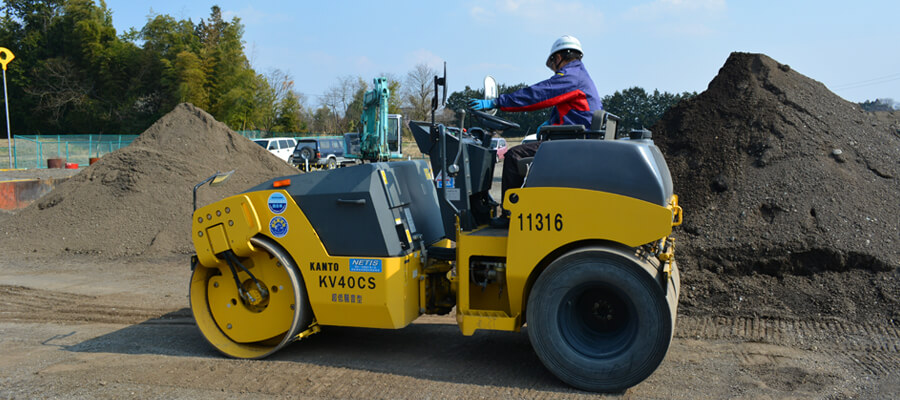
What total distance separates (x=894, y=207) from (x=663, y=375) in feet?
16.5

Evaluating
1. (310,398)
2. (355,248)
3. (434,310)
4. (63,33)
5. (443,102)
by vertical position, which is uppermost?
(63,33)

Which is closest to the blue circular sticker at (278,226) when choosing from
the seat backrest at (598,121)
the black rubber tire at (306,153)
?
the seat backrest at (598,121)

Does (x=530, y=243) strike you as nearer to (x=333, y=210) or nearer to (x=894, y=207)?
(x=333, y=210)

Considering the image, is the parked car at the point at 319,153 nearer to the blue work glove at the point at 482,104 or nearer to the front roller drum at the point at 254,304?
the front roller drum at the point at 254,304

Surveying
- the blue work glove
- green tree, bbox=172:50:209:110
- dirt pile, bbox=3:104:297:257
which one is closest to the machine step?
the blue work glove

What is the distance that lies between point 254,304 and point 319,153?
2770 centimetres

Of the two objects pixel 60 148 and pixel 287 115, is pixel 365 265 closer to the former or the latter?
pixel 60 148

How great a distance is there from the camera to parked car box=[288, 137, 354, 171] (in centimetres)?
3040

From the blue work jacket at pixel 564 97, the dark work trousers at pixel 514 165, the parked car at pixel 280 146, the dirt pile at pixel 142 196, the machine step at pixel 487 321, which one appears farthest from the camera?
the parked car at pixel 280 146

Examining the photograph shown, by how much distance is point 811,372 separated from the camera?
184 inches

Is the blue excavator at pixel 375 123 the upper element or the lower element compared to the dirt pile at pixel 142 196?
upper

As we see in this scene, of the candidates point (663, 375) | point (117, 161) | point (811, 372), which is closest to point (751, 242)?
point (811, 372)

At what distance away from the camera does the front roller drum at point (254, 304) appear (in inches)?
196

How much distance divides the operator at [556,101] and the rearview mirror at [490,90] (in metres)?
0.04
